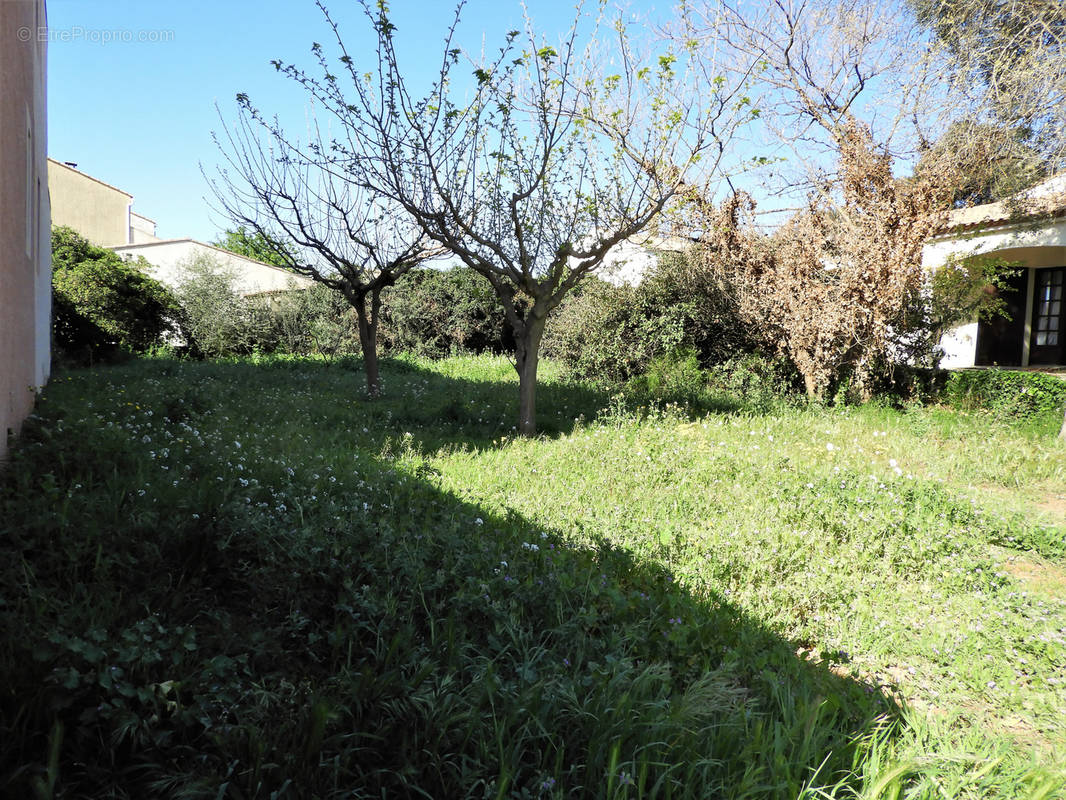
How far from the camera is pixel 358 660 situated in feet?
8.02

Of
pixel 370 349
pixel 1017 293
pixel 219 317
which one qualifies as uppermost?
pixel 1017 293

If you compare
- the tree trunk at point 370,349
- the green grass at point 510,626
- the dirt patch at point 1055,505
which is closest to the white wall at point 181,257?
the tree trunk at point 370,349

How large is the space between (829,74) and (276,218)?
35.0 ft

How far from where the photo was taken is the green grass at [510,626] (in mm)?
1924

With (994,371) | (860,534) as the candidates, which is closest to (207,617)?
(860,534)

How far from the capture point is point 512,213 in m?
7.64

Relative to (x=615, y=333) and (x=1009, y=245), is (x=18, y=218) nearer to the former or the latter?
(x=615, y=333)

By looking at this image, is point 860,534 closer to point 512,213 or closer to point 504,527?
point 504,527

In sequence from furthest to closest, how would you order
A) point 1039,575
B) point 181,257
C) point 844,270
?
point 181,257
point 844,270
point 1039,575

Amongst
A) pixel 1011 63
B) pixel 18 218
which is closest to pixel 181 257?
pixel 18 218

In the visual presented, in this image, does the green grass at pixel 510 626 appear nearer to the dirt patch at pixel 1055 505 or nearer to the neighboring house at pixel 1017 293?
the dirt patch at pixel 1055 505

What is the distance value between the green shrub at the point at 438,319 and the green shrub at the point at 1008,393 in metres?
10.7

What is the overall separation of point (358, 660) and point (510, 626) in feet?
2.05

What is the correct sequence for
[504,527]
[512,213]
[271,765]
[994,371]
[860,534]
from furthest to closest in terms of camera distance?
[994,371], [512,213], [860,534], [504,527], [271,765]
